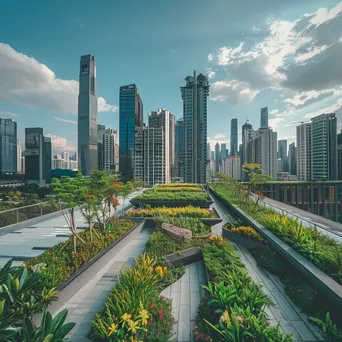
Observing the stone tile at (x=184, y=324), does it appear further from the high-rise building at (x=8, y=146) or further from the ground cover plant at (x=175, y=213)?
the high-rise building at (x=8, y=146)

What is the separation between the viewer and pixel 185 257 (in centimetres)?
549

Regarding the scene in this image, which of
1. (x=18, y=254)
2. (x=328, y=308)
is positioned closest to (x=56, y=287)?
(x=18, y=254)

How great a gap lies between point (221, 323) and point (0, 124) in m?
147

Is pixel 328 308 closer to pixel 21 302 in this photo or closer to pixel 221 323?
pixel 221 323

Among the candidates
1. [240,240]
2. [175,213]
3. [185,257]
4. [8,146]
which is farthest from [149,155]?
[8,146]

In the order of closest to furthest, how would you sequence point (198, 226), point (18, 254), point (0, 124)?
point (18, 254) → point (198, 226) → point (0, 124)

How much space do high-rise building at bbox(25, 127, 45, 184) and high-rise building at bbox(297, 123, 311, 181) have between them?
113996 mm

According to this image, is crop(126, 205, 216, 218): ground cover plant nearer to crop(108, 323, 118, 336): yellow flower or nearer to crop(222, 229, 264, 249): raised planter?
crop(222, 229, 264, 249): raised planter

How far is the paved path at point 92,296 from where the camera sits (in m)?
3.31

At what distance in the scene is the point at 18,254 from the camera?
6.32 meters

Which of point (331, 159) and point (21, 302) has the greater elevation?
point (331, 159)

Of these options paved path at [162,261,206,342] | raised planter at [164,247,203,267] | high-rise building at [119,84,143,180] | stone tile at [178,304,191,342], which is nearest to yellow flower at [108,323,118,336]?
paved path at [162,261,206,342]

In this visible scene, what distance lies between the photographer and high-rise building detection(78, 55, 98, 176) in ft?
449

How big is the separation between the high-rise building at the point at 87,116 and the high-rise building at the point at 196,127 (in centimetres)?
8718
